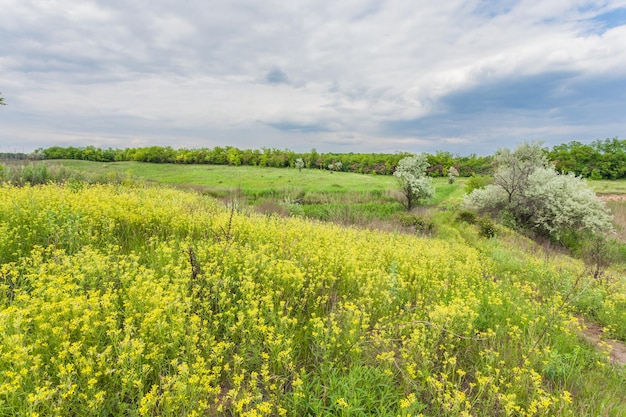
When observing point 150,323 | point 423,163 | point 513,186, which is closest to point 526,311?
point 150,323

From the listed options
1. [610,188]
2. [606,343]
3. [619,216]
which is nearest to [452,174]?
[610,188]

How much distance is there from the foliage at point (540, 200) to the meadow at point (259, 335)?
17.5 meters

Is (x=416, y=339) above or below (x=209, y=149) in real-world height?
below

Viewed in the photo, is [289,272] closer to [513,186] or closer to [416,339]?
[416,339]

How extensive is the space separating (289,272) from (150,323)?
7.18 ft

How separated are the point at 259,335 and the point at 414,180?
3261 cm

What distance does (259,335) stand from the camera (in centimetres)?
389

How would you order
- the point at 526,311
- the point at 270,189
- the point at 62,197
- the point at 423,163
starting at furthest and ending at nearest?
the point at 270,189, the point at 423,163, the point at 62,197, the point at 526,311

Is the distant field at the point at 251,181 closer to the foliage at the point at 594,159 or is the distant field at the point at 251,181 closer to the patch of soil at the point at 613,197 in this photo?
the patch of soil at the point at 613,197

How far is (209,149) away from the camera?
245ft

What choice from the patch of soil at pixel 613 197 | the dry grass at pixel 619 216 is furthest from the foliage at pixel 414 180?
the patch of soil at pixel 613 197

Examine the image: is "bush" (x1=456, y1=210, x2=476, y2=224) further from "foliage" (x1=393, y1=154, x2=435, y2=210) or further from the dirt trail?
the dirt trail

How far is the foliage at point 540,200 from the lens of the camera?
2117cm

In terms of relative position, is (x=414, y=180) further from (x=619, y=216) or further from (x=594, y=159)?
(x=594, y=159)
